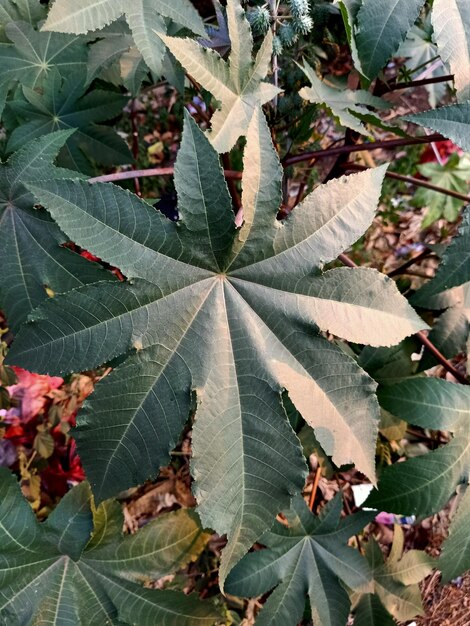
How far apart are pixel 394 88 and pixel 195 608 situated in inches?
49.8

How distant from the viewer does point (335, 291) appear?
2.80 feet

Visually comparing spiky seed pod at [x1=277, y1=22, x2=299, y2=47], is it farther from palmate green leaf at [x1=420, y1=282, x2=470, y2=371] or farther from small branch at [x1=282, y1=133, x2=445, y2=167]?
palmate green leaf at [x1=420, y1=282, x2=470, y2=371]

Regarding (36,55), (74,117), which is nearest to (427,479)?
(74,117)

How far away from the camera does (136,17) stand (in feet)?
3.35

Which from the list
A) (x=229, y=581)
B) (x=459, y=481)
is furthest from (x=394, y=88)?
(x=229, y=581)

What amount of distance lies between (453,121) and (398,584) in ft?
3.60

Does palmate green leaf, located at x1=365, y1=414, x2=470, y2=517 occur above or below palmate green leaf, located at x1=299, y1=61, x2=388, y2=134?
below

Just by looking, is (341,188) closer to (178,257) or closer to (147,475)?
(178,257)

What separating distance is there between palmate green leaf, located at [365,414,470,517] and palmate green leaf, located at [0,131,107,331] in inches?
27.5

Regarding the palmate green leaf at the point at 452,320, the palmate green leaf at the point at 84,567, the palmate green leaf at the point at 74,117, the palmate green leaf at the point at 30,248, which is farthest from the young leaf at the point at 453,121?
the palmate green leaf at the point at 84,567

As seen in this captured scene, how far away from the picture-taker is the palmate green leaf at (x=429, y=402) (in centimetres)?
108

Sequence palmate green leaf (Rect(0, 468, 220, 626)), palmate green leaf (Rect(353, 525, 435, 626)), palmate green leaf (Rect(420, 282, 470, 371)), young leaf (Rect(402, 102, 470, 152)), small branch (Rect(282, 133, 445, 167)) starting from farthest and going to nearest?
palmate green leaf (Rect(353, 525, 435, 626)) → palmate green leaf (Rect(420, 282, 470, 371)) → small branch (Rect(282, 133, 445, 167)) → palmate green leaf (Rect(0, 468, 220, 626)) → young leaf (Rect(402, 102, 470, 152))

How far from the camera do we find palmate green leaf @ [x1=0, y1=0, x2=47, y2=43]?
1223mm

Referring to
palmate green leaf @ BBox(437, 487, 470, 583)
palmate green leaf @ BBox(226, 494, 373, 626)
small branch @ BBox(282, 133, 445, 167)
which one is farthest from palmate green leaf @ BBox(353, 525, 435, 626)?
small branch @ BBox(282, 133, 445, 167)
